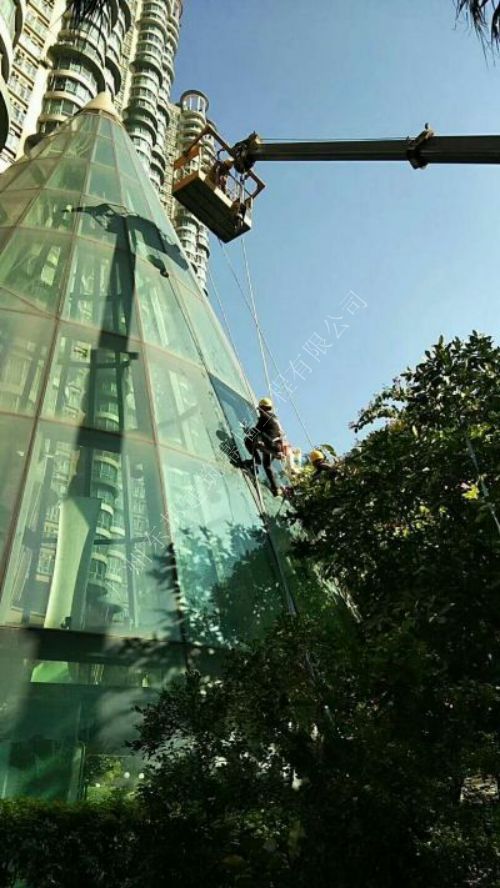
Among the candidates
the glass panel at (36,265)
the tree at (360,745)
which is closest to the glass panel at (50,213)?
the glass panel at (36,265)

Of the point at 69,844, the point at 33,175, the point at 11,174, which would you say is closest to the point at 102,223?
the point at 33,175

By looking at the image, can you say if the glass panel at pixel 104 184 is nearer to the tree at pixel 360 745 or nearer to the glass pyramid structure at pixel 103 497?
the glass pyramid structure at pixel 103 497

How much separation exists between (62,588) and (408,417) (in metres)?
4.56

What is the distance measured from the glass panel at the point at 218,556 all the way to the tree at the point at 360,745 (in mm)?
1847

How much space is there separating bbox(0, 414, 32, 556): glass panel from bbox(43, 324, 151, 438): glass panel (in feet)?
1.60

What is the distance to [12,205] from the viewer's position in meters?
12.0

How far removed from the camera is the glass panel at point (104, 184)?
42.1 feet

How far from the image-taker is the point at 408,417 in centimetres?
707

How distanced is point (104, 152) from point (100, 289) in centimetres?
651

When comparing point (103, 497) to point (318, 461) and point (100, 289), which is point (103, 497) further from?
A: point (100, 289)

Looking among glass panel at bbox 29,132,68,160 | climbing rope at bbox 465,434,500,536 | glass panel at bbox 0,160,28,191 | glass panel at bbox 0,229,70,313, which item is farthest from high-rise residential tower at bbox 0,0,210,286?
climbing rope at bbox 465,434,500,536

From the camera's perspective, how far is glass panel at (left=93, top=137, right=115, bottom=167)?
46.8 feet

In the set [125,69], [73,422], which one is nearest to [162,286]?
[73,422]

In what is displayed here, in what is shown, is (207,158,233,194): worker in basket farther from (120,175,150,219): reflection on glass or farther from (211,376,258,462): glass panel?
(211,376,258,462): glass panel
